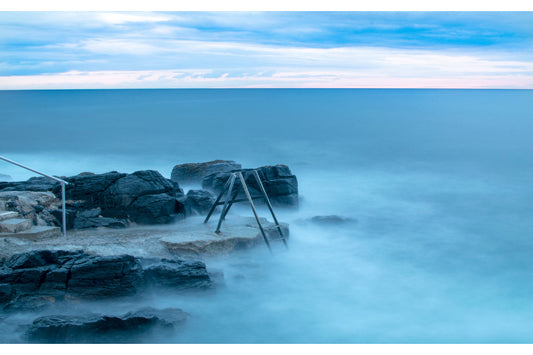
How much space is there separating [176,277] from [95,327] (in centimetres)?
122

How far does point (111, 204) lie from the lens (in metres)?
8.58

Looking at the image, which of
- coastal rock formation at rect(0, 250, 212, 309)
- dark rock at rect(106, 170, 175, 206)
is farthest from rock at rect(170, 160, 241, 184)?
coastal rock formation at rect(0, 250, 212, 309)

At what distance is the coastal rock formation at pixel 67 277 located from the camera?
5.75 m

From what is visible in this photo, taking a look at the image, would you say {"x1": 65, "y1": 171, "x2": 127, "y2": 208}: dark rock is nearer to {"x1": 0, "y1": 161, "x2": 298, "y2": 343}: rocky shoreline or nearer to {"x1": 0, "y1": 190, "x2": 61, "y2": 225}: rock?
{"x1": 0, "y1": 161, "x2": 298, "y2": 343}: rocky shoreline

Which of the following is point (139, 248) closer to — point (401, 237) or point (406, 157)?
point (401, 237)

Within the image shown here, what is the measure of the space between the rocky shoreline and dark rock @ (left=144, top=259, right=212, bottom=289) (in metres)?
0.01

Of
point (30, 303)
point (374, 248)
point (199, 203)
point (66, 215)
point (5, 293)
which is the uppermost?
point (199, 203)

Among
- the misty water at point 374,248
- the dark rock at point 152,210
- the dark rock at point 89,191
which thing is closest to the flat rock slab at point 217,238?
the misty water at point 374,248

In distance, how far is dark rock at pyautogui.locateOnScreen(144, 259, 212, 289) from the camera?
6.12 metres

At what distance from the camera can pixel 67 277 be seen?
19.1 feet

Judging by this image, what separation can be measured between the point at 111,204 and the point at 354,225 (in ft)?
13.9

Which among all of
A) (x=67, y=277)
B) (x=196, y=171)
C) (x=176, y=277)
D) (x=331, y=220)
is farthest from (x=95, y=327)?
(x=196, y=171)

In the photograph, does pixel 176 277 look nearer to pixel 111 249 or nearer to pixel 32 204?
pixel 111 249

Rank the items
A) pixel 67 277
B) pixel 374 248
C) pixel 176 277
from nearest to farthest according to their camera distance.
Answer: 1. pixel 67 277
2. pixel 176 277
3. pixel 374 248
